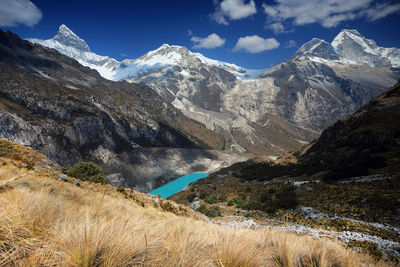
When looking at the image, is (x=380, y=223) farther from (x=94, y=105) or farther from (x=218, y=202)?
(x=94, y=105)

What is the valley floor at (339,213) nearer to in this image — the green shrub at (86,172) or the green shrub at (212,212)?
the green shrub at (212,212)

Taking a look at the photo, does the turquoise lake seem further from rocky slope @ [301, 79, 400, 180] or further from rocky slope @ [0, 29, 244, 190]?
rocky slope @ [301, 79, 400, 180]

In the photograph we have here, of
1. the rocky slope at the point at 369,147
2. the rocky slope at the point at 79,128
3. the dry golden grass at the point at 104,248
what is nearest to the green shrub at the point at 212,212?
the rocky slope at the point at 369,147

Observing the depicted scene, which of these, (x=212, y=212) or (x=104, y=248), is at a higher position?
(x=104, y=248)

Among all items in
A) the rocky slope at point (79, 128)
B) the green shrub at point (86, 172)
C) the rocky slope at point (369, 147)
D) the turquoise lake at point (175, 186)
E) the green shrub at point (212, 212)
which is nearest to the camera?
the green shrub at point (212, 212)

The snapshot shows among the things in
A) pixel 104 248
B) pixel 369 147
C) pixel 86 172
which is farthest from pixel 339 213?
pixel 86 172

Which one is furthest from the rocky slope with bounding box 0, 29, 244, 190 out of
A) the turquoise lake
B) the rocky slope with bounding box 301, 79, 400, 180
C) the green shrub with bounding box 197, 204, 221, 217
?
the rocky slope with bounding box 301, 79, 400, 180

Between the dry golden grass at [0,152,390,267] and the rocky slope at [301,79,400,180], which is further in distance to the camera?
the rocky slope at [301,79,400,180]

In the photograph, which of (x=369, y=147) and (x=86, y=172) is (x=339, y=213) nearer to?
(x=369, y=147)

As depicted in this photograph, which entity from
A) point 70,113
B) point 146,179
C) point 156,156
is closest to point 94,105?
point 70,113
